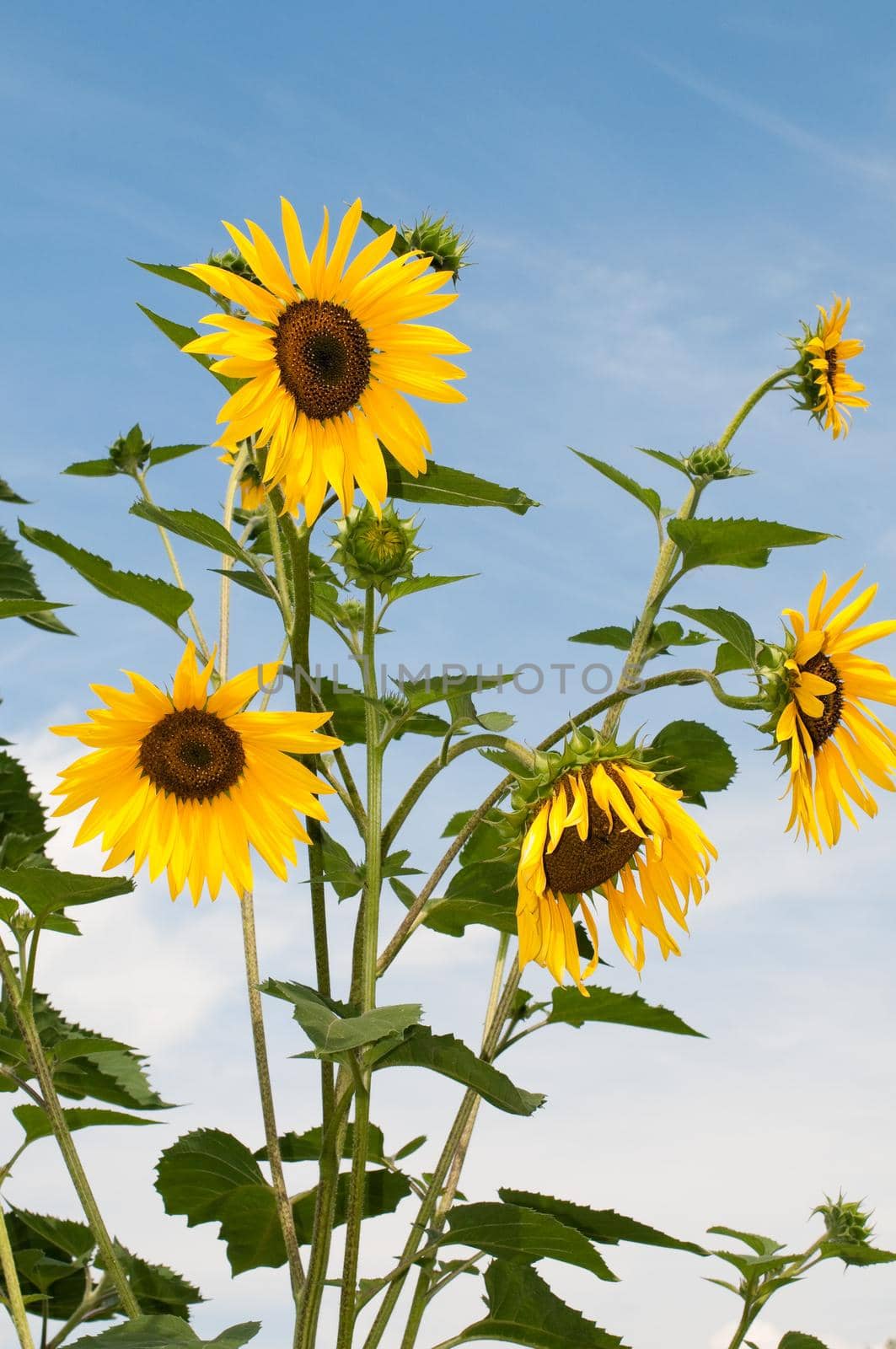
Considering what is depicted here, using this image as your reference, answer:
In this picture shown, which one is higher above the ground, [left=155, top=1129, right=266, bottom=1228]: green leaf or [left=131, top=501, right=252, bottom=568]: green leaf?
[left=131, top=501, right=252, bottom=568]: green leaf

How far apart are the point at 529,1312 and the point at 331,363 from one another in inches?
76.6

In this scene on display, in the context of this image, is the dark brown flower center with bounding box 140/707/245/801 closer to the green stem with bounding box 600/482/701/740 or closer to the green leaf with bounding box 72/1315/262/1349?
the green stem with bounding box 600/482/701/740

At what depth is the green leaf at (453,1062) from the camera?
2.40m

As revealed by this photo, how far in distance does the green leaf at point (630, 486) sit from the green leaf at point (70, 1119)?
1.76 m

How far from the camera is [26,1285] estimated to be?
3.72 m

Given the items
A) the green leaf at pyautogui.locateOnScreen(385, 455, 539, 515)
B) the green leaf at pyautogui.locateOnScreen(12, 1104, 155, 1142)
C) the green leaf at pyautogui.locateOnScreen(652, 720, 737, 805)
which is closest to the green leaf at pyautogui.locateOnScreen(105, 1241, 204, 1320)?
the green leaf at pyautogui.locateOnScreen(12, 1104, 155, 1142)

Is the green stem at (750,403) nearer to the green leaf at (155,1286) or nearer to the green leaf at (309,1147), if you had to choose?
the green leaf at (309,1147)

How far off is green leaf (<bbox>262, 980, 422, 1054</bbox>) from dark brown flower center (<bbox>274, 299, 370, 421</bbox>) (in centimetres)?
111

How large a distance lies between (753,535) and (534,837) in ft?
2.61

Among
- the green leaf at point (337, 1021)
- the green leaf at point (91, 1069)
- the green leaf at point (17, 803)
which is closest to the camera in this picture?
the green leaf at point (337, 1021)

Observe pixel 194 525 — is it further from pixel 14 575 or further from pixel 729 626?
pixel 729 626

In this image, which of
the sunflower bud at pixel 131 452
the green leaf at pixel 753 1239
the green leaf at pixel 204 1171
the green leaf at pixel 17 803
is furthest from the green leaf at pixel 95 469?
the green leaf at pixel 753 1239

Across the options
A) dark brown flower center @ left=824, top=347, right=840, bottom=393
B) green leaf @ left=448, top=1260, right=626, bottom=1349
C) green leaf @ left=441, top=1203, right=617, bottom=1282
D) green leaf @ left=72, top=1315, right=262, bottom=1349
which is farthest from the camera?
dark brown flower center @ left=824, top=347, right=840, bottom=393

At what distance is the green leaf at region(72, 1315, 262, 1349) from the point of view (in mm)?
2332
